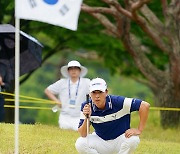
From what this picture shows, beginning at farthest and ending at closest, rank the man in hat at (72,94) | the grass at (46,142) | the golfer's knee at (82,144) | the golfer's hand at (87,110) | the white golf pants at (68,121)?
the white golf pants at (68,121) → the man in hat at (72,94) → the grass at (46,142) → the golfer's knee at (82,144) → the golfer's hand at (87,110)

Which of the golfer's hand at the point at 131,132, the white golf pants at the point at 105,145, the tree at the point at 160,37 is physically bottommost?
the white golf pants at the point at 105,145

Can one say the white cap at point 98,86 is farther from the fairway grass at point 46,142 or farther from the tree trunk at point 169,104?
the tree trunk at point 169,104

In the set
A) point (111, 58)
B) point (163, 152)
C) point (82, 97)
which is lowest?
point (163, 152)

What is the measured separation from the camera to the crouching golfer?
11.7m

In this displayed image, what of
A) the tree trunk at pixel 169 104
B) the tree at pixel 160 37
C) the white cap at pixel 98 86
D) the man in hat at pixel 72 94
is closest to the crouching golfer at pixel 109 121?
the white cap at pixel 98 86

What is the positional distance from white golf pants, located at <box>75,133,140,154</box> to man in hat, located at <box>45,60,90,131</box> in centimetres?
485

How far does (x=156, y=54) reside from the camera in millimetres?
28188

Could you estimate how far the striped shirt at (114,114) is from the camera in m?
11.8

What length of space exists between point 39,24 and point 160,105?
509cm

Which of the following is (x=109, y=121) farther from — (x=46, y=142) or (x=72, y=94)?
(x=72, y=94)

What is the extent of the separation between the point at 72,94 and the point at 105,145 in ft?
17.1

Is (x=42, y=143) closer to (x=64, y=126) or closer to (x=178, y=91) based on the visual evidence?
(x=64, y=126)

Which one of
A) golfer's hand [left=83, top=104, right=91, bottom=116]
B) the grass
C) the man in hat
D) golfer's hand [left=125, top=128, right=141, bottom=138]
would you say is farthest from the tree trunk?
golfer's hand [left=83, top=104, right=91, bottom=116]

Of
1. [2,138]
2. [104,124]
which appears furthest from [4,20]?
[104,124]
